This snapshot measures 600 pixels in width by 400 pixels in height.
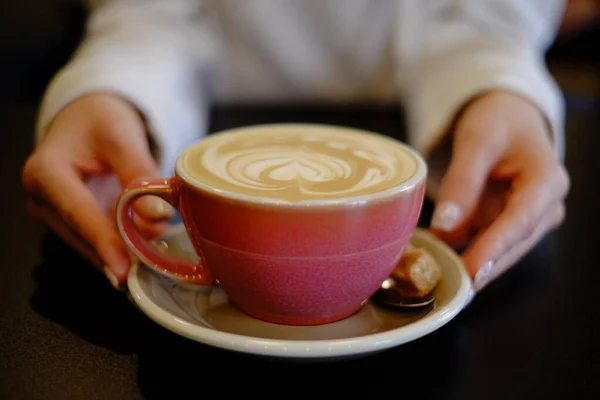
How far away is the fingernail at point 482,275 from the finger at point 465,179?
0.16ft

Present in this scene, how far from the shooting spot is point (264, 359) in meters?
0.34

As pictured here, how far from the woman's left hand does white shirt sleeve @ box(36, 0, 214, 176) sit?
269 millimetres

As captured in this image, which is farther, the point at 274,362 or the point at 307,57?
the point at 307,57

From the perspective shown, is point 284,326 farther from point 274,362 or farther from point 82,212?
point 82,212

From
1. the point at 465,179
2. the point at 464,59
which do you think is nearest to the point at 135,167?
the point at 465,179

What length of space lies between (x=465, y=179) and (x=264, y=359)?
0.75ft

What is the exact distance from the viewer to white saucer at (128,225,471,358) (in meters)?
0.32

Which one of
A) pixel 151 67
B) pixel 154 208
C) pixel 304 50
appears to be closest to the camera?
pixel 154 208

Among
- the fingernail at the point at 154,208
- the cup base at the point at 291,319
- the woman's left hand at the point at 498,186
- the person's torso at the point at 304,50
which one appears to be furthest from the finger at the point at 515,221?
the person's torso at the point at 304,50

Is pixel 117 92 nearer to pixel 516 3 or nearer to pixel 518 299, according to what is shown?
pixel 518 299

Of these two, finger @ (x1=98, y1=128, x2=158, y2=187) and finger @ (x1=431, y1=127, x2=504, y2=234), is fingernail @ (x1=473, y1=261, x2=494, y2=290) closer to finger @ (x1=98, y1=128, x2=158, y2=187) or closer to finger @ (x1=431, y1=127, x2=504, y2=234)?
finger @ (x1=431, y1=127, x2=504, y2=234)

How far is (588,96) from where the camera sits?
1.01 metres

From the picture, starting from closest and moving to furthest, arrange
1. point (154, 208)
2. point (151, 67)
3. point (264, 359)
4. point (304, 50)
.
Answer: point (264, 359), point (154, 208), point (151, 67), point (304, 50)

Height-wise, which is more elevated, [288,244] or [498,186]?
[288,244]
